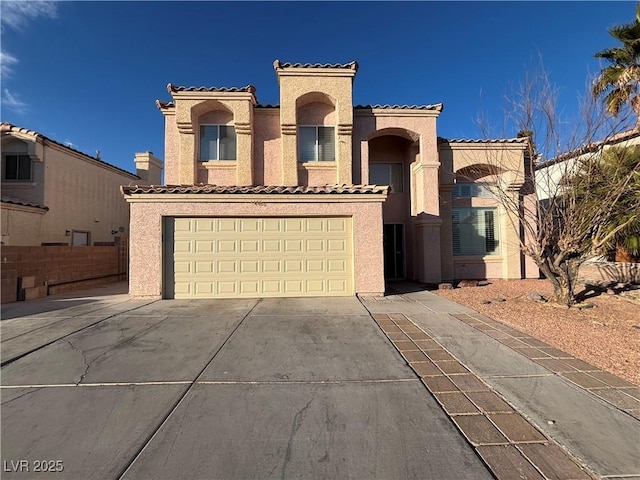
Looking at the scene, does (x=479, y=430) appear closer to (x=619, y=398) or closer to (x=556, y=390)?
(x=556, y=390)

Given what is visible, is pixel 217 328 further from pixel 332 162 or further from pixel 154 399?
pixel 332 162

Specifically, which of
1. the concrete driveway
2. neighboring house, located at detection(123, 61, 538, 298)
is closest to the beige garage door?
neighboring house, located at detection(123, 61, 538, 298)

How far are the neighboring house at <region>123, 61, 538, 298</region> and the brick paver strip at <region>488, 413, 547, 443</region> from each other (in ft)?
21.1

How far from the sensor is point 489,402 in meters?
3.38

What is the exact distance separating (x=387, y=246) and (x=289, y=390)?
10524 millimetres

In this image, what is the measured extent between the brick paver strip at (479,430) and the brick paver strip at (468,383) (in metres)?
0.60

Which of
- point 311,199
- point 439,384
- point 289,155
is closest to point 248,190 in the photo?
point 311,199

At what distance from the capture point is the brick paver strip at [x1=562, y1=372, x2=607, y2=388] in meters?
3.71

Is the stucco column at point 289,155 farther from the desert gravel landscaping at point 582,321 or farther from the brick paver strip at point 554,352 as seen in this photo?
the brick paver strip at point 554,352

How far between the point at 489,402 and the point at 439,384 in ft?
1.87

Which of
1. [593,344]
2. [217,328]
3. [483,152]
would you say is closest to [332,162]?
[483,152]

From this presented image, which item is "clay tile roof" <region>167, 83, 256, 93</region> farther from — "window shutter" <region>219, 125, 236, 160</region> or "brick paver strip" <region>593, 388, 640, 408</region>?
"brick paver strip" <region>593, 388, 640, 408</region>

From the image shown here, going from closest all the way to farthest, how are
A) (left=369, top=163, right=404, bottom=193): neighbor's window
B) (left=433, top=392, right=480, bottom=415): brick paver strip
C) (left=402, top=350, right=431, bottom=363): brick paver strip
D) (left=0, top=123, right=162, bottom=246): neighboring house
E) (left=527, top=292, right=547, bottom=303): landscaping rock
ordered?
1. (left=433, top=392, right=480, bottom=415): brick paver strip
2. (left=402, top=350, right=431, bottom=363): brick paver strip
3. (left=527, top=292, right=547, bottom=303): landscaping rock
4. (left=0, top=123, right=162, bottom=246): neighboring house
5. (left=369, top=163, right=404, bottom=193): neighbor's window

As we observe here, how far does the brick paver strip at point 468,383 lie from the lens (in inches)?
145
